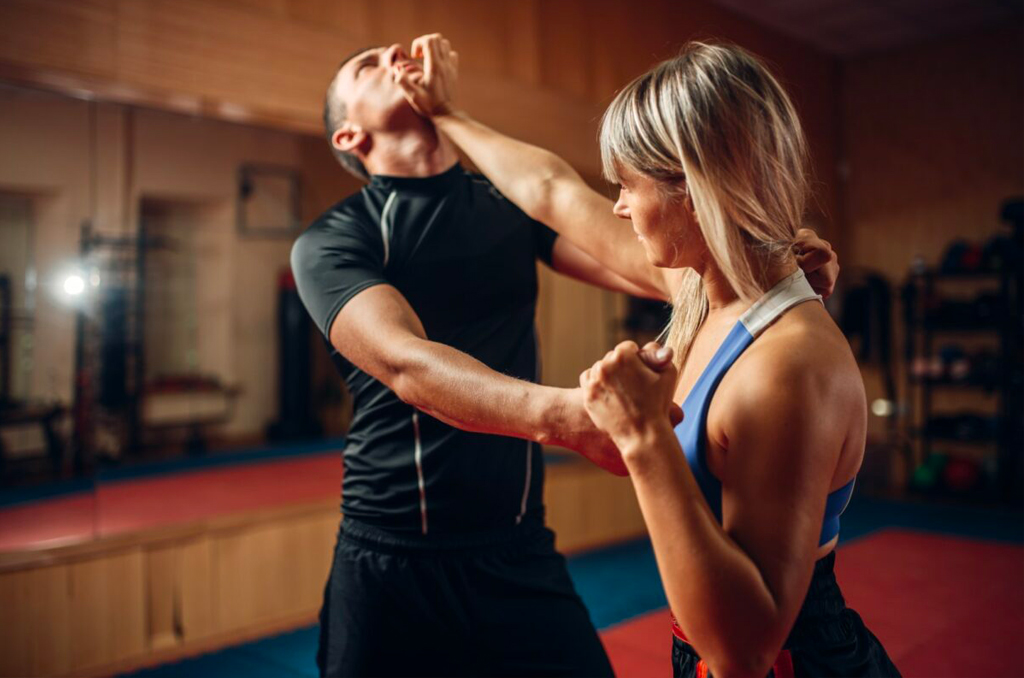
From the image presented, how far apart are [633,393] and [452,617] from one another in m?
0.87

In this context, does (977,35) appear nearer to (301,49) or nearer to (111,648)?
(301,49)

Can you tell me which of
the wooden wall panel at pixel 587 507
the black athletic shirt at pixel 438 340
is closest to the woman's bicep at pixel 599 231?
the black athletic shirt at pixel 438 340

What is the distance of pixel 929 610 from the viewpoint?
11.0 ft

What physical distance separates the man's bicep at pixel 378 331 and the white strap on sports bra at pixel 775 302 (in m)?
0.48

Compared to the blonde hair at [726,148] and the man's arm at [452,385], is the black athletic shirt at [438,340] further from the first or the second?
the blonde hair at [726,148]

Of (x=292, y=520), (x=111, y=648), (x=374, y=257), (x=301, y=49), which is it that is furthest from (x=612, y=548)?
(x=374, y=257)

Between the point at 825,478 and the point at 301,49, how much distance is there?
349 cm

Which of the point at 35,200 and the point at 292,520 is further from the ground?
the point at 35,200

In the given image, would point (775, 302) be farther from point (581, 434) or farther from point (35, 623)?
point (35, 623)

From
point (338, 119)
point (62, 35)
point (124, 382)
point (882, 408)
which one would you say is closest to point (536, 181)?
point (338, 119)

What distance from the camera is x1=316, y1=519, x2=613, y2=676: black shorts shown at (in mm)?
1568

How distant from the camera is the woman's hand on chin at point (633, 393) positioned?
2.93ft

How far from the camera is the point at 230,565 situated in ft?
11.5

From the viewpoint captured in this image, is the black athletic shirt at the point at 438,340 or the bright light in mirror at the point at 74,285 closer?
the black athletic shirt at the point at 438,340
